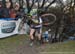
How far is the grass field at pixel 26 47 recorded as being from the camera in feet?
43.2

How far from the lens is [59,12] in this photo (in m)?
16.0

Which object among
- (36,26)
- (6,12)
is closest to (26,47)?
(36,26)

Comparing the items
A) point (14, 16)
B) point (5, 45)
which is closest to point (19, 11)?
point (14, 16)

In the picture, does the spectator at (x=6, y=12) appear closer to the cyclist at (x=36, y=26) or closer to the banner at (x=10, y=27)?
the banner at (x=10, y=27)

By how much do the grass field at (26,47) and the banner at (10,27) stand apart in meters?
0.28

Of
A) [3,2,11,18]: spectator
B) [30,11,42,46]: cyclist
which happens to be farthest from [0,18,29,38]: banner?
[30,11,42,46]: cyclist

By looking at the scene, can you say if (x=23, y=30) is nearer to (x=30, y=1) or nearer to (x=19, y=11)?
(x=19, y=11)

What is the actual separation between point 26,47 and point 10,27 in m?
2.38

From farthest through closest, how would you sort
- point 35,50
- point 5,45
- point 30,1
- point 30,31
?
point 30,1
point 30,31
point 5,45
point 35,50

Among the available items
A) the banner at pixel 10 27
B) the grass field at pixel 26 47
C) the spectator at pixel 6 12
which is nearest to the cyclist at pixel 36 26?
the grass field at pixel 26 47

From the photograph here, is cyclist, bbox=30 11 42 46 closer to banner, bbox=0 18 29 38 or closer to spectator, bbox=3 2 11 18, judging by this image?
banner, bbox=0 18 29 38

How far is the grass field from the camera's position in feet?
43.2

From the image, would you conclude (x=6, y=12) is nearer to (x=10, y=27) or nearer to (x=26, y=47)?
(x=10, y=27)

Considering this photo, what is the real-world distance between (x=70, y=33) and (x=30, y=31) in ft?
6.43
